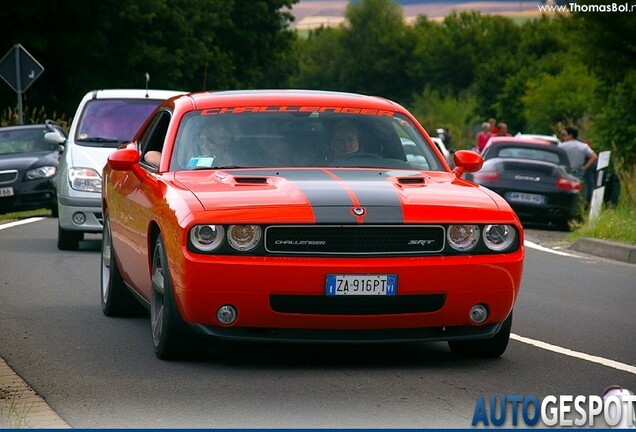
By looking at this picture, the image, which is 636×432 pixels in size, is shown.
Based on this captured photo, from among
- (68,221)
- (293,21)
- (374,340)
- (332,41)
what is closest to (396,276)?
(374,340)

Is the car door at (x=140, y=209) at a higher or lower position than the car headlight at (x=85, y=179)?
higher

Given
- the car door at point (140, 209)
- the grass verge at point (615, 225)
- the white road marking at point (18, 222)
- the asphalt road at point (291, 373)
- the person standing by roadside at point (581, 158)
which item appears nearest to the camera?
the asphalt road at point (291, 373)

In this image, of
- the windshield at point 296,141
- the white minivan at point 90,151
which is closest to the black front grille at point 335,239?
the windshield at point 296,141

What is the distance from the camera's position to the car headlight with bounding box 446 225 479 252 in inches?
331

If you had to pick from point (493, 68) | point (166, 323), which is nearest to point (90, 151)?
point (166, 323)

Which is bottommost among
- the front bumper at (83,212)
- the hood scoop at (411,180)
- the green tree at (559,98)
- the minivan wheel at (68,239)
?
the green tree at (559,98)

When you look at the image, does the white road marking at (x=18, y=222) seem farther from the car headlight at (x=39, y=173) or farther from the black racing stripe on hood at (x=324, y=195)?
the black racing stripe on hood at (x=324, y=195)

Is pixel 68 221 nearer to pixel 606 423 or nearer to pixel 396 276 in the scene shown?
pixel 396 276

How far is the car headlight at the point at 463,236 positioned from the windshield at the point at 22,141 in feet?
55.9

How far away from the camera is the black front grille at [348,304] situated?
26.9 feet

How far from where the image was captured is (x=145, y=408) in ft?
23.6

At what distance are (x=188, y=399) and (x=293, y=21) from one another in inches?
2795

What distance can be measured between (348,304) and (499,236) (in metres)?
0.96

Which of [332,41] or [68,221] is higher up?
[68,221]
